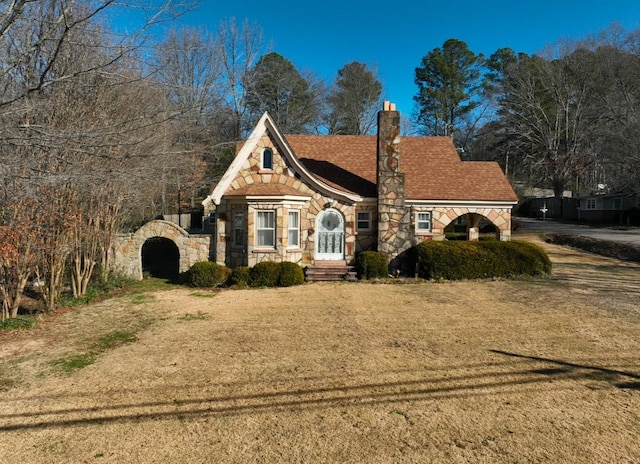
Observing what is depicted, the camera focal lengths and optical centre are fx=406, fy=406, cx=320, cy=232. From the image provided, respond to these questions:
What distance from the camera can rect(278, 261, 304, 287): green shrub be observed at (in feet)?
43.0

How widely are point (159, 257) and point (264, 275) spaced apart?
832 centimetres

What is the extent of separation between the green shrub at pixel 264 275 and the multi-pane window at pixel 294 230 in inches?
55.6

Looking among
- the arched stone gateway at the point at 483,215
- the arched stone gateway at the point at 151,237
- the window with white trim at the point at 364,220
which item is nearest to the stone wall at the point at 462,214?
the arched stone gateway at the point at 483,215

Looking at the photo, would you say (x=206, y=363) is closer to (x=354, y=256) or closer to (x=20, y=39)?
(x=20, y=39)

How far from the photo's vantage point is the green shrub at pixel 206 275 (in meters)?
13.3

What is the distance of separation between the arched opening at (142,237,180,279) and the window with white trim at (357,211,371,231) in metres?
7.32

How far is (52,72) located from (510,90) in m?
42.4

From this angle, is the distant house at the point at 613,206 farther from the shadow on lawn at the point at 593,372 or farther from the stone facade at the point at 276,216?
the shadow on lawn at the point at 593,372

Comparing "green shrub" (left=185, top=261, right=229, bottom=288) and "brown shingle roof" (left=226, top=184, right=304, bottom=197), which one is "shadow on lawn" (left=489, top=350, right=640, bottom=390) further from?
"green shrub" (left=185, top=261, right=229, bottom=288)

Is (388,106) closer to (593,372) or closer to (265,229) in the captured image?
(265,229)

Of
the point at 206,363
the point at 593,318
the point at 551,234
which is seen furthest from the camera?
the point at 551,234

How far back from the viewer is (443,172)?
17.2 meters

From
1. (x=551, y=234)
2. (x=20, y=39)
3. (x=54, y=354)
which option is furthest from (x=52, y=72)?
(x=551, y=234)

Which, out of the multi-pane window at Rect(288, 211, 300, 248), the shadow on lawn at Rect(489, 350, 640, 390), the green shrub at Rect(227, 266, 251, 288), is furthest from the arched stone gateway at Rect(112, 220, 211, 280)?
the shadow on lawn at Rect(489, 350, 640, 390)
